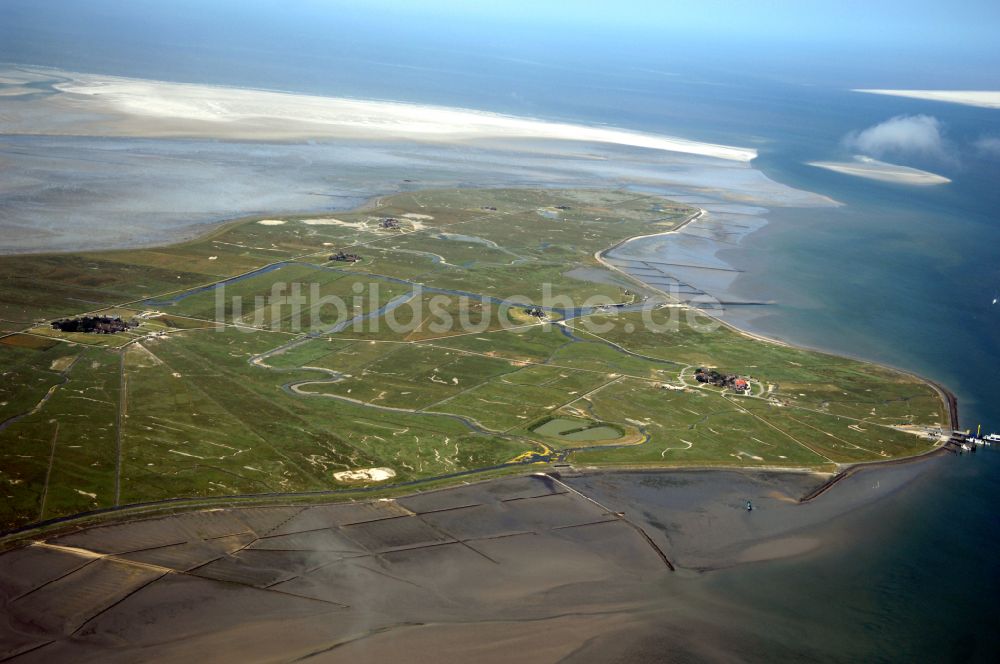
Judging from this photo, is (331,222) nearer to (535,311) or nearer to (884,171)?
(535,311)

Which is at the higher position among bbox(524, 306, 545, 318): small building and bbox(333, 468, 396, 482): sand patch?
bbox(524, 306, 545, 318): small building

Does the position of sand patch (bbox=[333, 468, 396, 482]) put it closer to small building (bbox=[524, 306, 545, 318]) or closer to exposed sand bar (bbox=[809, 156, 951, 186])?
small building (bbox=[524, 306, 545, 318])

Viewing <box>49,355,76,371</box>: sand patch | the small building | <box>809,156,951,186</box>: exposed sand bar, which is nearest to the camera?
<box>49,355,76,371</box>: sand patch

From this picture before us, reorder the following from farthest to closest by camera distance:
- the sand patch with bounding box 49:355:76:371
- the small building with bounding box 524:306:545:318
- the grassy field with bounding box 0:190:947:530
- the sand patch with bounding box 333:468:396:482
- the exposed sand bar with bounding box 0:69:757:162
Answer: the exposed sand bar with bounding box 0:69:757:162
the small building with bounding box 524:306:545:318
the sand patch with bounding box 49:355:76:371
the grassy field with bounding box 0:190:947:530
the sand patch with bounding box 333:468:396:482

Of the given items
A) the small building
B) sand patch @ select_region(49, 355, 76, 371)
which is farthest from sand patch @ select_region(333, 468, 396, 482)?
the small building

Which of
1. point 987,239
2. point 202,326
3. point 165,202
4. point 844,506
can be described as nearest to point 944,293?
point 987,239

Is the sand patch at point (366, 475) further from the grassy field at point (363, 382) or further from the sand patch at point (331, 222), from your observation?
the sand patch at point (331, 222)

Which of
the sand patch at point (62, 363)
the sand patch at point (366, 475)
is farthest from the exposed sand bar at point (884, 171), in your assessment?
the sand patch at point (62, 363)

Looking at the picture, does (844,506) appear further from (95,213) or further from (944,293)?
(95,213)
